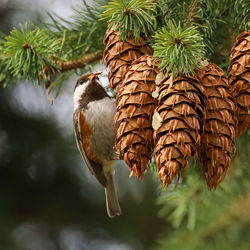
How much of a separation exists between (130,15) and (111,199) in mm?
1669

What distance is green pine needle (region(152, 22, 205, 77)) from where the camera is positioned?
1207 millimetres

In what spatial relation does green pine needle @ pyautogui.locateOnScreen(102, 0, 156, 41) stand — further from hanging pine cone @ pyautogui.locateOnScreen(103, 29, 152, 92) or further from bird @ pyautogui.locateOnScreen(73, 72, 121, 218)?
bird @ pyautogui.locateOnScreen(73, 72, 121, 218)

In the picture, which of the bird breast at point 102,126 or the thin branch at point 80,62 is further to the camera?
the bird breast at point 102,126

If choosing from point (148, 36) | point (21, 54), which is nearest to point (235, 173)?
point (148, 36)

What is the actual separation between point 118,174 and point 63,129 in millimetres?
673

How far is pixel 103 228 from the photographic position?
3.01m

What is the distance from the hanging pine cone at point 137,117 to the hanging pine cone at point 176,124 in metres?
0.06

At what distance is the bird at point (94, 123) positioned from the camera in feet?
8.06

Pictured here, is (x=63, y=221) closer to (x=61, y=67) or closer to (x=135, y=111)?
(x=61, y=67)

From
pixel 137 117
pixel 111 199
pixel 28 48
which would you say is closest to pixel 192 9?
pixel 137 117

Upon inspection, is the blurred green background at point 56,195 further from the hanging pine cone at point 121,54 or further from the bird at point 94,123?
the hanging pine cone at point 121,54

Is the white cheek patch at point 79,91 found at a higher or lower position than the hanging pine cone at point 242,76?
lower

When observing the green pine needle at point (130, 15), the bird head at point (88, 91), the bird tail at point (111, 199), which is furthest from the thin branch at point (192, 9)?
the bird tail at point (111, 199)

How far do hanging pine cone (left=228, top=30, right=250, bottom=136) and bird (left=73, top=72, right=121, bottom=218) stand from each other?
43.6 inches
